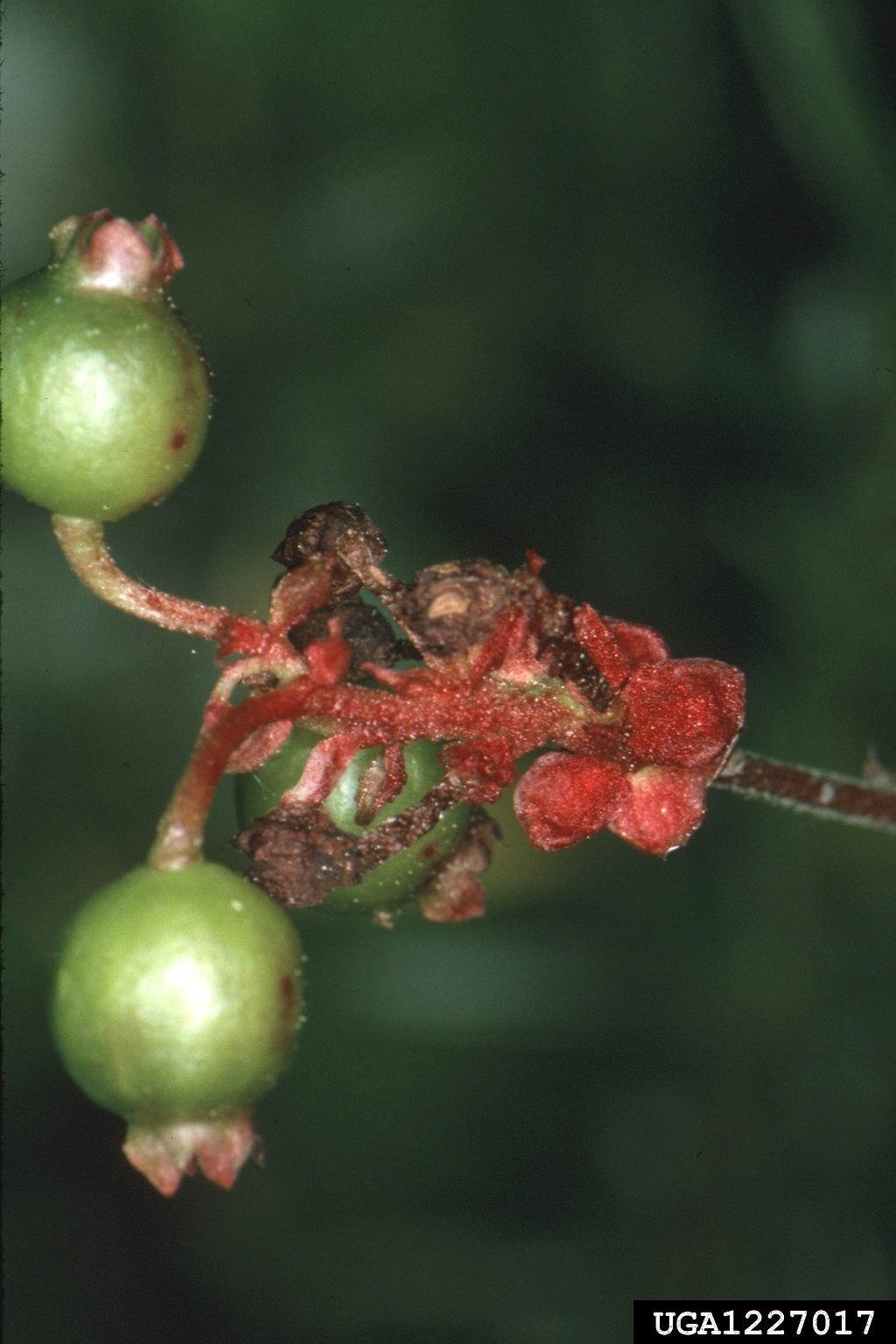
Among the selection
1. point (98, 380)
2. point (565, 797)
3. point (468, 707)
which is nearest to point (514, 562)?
point (565, 797)

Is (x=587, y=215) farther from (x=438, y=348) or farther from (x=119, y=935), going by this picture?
(x=119, y=935)

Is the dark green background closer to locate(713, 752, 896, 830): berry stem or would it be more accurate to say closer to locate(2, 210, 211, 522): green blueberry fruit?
locate(713, 752, 896, 830): berry stem

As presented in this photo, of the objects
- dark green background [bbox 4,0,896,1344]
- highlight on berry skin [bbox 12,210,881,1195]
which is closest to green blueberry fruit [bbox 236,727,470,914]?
highlight on berry skin [bbox 12,210,881,1195]

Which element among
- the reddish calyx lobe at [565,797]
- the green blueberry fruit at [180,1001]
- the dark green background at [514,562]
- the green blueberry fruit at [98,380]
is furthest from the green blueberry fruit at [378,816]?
the dark green background at [514,562]

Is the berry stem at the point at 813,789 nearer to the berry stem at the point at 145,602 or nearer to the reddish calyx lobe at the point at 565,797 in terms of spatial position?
the reddish calyx lobe at the point at 565,797

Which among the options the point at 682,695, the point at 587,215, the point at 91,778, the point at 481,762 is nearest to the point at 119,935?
the point at 481,762
